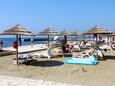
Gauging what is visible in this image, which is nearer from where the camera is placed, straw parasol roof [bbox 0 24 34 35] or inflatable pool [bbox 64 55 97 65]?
straw parasol roof [bbox 0 24 34 35]

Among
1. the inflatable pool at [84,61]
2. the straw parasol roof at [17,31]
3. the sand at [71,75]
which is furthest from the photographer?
the inflatable pool at [84,61]

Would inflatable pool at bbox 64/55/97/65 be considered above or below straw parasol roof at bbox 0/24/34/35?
below

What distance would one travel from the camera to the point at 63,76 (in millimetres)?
8812

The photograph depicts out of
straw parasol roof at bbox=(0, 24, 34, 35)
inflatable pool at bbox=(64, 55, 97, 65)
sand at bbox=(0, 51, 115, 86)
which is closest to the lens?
sand at bbox=(0, 51, 115, 86)

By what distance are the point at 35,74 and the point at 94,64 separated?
368cm

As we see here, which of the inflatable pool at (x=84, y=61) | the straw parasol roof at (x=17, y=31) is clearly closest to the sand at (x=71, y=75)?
the inflatable pool at (x=84, y=61)

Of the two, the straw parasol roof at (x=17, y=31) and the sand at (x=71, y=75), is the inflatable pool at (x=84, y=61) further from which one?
the straw parasol roof at (x=17, y=31)

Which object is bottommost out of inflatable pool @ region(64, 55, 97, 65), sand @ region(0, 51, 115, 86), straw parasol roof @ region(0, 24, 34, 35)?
sand @ region(0, 51, 115, 86)

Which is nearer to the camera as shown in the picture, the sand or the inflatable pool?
the sand

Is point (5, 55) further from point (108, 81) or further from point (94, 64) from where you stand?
point (108, 81)

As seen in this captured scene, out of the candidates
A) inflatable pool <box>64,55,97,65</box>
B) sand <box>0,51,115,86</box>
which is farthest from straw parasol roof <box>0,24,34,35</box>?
inflatable pool <box>64,55,97,65</box>

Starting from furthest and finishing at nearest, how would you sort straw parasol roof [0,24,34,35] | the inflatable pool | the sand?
the inflatable pool < straw parasol roof [0,24,34,35] < the sand

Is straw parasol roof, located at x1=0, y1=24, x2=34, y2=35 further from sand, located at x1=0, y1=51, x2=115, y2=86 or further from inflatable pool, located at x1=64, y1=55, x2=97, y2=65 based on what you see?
inflatable pool, located at x1=64, y1=55, x2=97, y2=65

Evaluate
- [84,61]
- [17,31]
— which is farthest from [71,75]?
[17,31]
